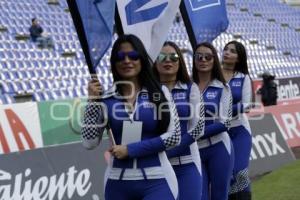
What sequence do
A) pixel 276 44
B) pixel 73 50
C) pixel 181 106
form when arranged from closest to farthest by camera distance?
pixel 181 106
pixel 73 50
pixel 276 44

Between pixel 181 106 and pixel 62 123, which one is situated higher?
pixel 181 106

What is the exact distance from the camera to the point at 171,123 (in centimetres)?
395

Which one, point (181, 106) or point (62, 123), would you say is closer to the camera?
point (181, 106)

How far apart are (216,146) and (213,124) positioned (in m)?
0.25

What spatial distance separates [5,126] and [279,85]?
45.0ft

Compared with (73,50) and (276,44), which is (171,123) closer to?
(73,50)

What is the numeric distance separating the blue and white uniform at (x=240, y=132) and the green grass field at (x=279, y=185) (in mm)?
2140

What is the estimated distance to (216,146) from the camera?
5891 mm

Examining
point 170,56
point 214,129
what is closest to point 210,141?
point 214,129

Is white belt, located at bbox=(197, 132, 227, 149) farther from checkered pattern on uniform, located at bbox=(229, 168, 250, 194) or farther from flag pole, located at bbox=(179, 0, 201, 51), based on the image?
flag pole, located at bbox=(179, 0, 201, 51)

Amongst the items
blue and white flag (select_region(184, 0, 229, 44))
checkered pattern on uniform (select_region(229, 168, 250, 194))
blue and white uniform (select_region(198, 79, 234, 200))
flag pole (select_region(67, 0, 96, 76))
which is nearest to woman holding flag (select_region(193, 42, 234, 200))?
blue and white uniform (select_region(198, 79, 234, 200))

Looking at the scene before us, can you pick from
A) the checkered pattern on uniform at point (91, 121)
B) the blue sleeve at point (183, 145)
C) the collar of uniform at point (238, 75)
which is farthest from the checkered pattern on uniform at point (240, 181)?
the checkered pattern on uniform at point (91, 121)

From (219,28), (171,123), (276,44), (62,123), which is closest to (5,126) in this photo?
(62,123)

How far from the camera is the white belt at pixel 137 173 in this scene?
3.83m
